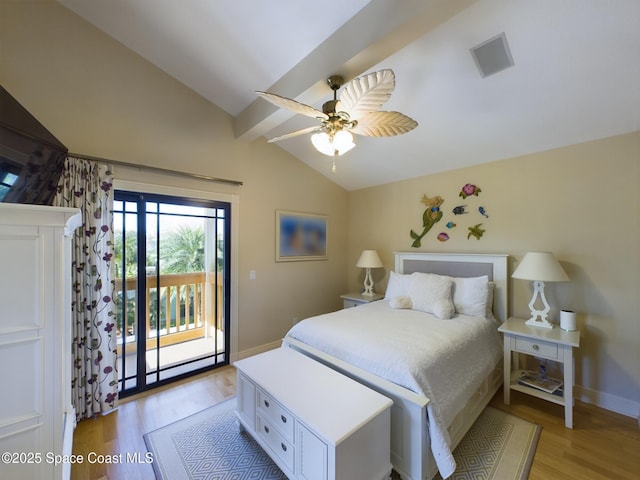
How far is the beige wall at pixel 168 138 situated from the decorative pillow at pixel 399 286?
1181 millimetres

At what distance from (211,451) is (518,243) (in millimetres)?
3383

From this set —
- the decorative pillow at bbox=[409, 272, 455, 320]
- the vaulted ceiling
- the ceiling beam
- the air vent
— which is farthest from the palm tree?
the air vent

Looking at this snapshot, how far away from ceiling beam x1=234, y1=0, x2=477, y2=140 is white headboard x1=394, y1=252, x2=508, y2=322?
235cm

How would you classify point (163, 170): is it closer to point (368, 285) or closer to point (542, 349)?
point (368, 285)

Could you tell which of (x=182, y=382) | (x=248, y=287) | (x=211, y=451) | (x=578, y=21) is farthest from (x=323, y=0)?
(x=182, y=382)

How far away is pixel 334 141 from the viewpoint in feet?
5.59

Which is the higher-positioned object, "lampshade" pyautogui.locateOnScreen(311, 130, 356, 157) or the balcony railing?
"lampshade" pyautogui.locateOnScreen(311, 130, 356, 157)

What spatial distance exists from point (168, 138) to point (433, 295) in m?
3.21

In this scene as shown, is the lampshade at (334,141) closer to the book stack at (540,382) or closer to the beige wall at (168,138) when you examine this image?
the beige wall at (168,138)

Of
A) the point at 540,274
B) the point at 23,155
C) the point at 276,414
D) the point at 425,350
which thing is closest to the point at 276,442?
the point at 276,414

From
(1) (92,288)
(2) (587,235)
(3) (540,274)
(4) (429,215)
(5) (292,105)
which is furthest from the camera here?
(4) (429,215)

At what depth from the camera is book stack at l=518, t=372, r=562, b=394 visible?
2246mm

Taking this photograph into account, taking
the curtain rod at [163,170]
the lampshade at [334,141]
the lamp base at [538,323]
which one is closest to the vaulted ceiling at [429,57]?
the lampshade at [334,141]

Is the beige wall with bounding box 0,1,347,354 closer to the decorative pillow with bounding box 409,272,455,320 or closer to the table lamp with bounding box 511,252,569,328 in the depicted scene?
the decorative pillow with bounding box 409,272,455,320
